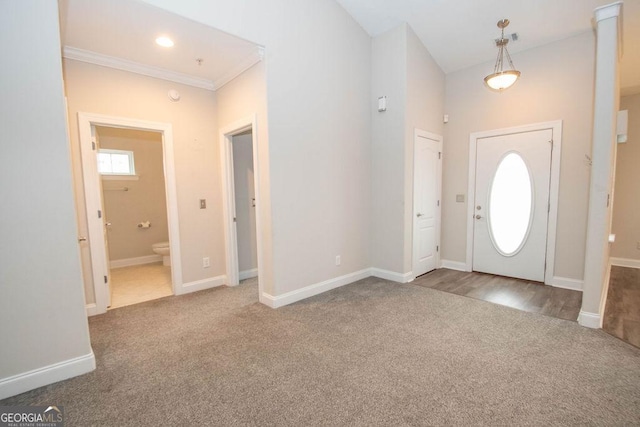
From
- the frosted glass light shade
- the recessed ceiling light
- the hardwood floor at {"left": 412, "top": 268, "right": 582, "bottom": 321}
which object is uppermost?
the recessed ceiling light

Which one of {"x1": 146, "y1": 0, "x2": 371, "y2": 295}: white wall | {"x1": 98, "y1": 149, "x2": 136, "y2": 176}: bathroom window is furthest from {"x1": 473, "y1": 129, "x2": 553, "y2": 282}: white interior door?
{"x1": 98, "y1": 149, "x2": 136, "y2": 176}: bathroom window

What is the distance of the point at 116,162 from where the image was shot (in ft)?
17.2

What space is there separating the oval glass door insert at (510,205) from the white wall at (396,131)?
50.0 inches

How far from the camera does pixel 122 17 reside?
7.89 ft

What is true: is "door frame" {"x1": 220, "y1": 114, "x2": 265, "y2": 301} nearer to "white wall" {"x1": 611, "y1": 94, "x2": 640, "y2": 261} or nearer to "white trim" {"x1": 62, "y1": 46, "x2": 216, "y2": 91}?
"white trim" {"x1": 62, "y1": 46, "x2": 216, "y2": 91}

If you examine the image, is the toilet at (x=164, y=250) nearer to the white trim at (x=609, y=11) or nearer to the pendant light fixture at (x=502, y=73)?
the pendant light fixture at (x=502, y=73)

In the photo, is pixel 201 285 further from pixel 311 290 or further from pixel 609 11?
pixel 609 11

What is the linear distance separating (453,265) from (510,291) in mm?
1081

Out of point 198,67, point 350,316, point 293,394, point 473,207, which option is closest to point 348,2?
point 198,67

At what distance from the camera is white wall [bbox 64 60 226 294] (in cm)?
301

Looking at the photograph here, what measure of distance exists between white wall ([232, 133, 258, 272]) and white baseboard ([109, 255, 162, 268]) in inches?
93.6

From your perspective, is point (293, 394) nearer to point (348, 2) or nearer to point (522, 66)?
point (348, 2)

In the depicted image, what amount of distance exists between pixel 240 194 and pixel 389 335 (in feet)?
9.53

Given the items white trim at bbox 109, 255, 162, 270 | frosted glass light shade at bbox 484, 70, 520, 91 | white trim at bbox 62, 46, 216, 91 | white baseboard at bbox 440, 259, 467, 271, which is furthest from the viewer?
white trim at bbox 109, 255, 162, 270
